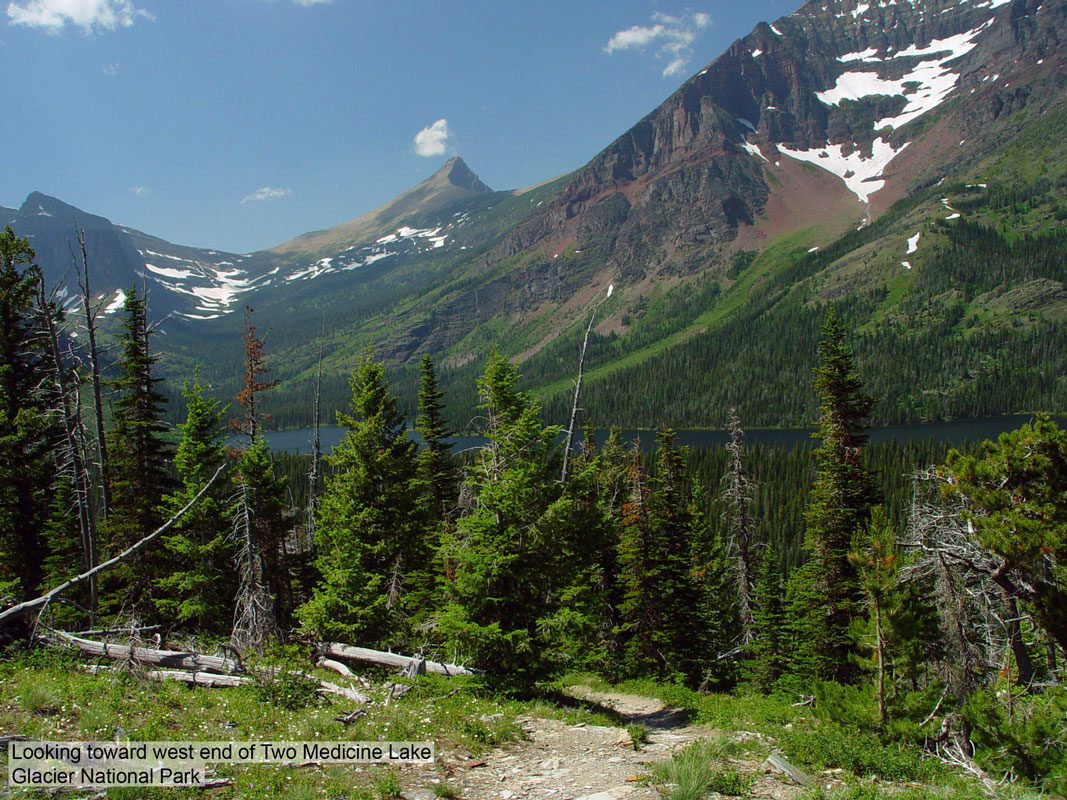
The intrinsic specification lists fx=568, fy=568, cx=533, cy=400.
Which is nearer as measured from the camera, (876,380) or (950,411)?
(950,411)

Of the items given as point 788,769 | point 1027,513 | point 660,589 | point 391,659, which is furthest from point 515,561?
point 660,589

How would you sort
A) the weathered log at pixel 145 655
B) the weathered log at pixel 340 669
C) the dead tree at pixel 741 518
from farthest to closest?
the dead tree at pixel 741 518, the weathered log at pixel 340 669, the weathered log at pixel 145 655

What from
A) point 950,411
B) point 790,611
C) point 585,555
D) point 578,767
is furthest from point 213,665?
point 950,411

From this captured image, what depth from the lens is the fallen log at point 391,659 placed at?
43.9 ft

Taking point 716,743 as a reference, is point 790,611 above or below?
below

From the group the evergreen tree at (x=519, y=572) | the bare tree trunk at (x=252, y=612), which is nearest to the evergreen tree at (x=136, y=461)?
the bare tree trunk at (x=252, y=612)

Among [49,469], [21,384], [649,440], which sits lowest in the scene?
[649,440]

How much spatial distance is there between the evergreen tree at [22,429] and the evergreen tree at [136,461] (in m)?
2.01

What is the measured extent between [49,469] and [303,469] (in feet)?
255

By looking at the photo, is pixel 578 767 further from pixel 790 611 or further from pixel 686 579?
pixel 790 611

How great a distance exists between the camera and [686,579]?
81.4 ft

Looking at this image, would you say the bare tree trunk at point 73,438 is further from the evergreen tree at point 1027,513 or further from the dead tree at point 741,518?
the dead tree at point 741,518

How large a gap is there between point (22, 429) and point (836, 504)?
2772 centimetres

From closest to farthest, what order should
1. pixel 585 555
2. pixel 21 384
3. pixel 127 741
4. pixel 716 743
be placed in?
pixel 127 741 < pixel 716 743 < pixel 585 555 < pixel 21 384
